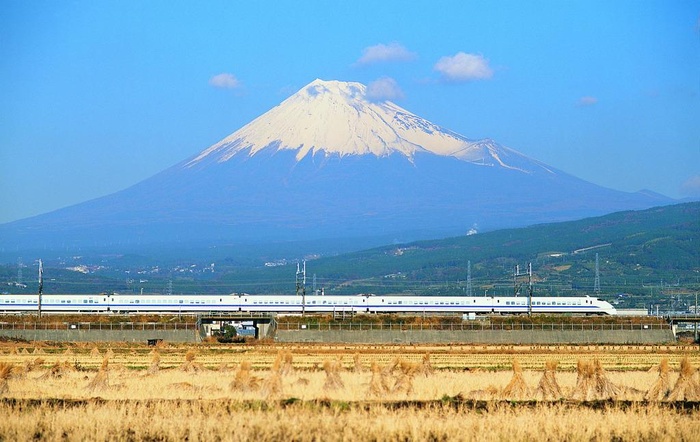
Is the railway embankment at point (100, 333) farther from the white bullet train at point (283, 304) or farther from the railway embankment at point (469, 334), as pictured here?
the white bullet train at point (283, 304)

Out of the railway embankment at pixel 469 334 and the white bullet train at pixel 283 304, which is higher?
the white bullet train at pixel 283 304

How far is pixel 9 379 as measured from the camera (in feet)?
111

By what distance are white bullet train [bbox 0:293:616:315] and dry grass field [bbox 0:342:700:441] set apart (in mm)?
60888

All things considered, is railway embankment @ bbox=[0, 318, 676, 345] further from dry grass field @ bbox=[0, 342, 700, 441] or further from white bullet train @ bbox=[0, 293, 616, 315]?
dry grass field @ bbox=[0, 342, 700, 441]

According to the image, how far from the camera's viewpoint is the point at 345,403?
1076 inches

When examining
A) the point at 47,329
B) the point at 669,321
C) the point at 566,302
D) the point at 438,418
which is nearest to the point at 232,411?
the point at 438,418

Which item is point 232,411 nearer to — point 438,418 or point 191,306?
point 438,418

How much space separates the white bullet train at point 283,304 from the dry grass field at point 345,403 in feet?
200

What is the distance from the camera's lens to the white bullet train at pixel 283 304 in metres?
107

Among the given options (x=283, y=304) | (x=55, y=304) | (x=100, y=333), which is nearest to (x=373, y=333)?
(x=100, y=333)

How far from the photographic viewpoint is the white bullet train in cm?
10688

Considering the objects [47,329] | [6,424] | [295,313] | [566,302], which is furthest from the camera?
[566,302]

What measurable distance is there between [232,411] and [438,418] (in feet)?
13.9

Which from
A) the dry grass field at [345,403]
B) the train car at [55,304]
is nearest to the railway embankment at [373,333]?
the train car at [55,304]
